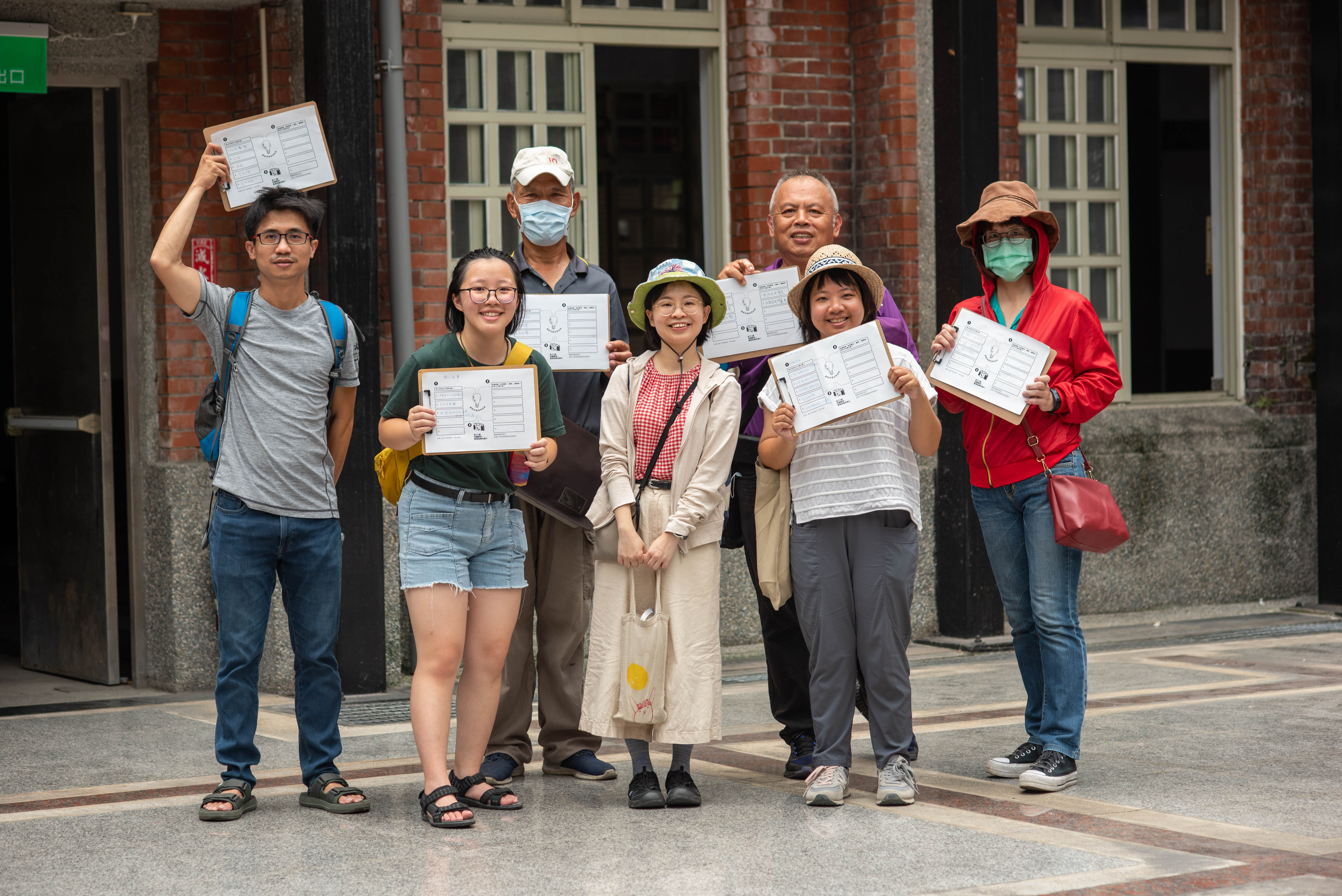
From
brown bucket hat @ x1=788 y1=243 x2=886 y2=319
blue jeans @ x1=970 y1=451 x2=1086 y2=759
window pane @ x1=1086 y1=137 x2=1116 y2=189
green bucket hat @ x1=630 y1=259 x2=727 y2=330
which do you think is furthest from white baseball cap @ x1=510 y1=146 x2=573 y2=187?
window pane @ x1=1086 y1=137 x2=1116 y2=189

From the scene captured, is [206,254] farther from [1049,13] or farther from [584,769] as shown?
[1049,13]

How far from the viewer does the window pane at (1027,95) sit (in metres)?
9.63

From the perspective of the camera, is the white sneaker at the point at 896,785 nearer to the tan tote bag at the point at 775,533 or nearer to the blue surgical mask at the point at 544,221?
the tan tote bag at the point at 775,533

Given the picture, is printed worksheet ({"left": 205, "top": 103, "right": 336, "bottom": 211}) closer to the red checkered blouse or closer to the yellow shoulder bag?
the yellow shoulder bag

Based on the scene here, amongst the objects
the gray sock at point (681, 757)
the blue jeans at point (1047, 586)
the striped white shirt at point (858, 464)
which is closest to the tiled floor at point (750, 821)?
the gray sock at point (681, 757)

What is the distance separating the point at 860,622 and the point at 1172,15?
246 inches

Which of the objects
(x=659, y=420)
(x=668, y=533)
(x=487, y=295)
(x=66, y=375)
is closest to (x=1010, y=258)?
(x=659, y=420)

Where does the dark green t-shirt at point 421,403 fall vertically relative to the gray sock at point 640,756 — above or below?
above

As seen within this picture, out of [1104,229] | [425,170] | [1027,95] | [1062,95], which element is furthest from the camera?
[1104,229]

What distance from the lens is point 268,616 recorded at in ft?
17.9

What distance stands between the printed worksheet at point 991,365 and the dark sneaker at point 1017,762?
47.1 inches

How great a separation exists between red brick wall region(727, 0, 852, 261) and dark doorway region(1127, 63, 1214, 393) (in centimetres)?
211

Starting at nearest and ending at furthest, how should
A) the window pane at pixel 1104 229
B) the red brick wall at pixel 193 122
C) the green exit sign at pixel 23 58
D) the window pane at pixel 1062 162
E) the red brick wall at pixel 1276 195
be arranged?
the green exit sign at pixel 23 58
the red brick wall at pixel 193 122
the window pane at pixel 1062 162
the window pane at pixel 1104 229
the red brick wall at pixel 1276 195

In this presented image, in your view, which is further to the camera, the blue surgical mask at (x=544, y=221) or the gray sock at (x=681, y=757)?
the blue surgical mask at (x=544, y=221)
